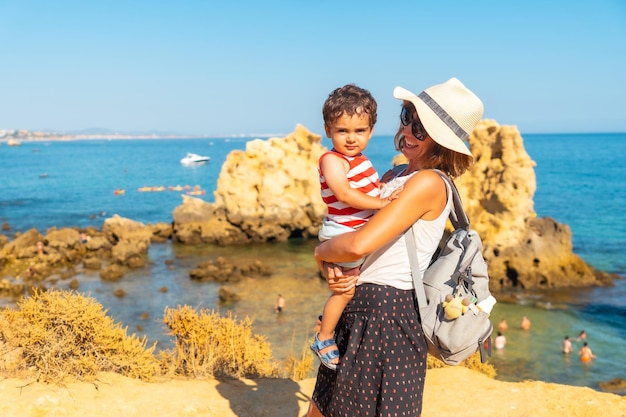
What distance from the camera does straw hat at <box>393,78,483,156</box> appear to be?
2.95 metres

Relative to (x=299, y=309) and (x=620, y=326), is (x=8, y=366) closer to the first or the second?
(x=299, y=309)

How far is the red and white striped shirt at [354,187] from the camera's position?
3117 millimetres

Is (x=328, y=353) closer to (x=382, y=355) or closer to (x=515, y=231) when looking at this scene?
(x=382, y=355)

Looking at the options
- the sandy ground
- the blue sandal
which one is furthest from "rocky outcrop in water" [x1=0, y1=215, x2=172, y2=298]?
the blue sandal

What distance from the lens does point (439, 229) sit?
3070mm

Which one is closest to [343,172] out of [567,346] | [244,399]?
[244,399]

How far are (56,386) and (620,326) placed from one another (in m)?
19.4

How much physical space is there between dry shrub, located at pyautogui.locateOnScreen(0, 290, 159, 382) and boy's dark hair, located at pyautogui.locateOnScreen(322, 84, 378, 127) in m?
4.60

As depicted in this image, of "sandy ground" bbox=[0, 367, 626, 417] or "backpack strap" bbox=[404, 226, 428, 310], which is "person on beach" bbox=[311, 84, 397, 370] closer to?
"backpack strap" bbox=[404, 226, 428, 310]

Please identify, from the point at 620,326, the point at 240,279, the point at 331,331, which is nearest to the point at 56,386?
the point at 331,331

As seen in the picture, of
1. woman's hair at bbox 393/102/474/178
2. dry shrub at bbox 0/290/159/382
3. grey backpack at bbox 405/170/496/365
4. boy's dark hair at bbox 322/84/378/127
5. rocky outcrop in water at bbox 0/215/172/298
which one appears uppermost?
boy's dark hair at bbox 322/84/378/127

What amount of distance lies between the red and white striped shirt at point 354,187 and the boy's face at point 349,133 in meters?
0.05

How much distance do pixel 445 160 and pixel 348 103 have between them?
65cm

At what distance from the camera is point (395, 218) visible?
2.79 metres
